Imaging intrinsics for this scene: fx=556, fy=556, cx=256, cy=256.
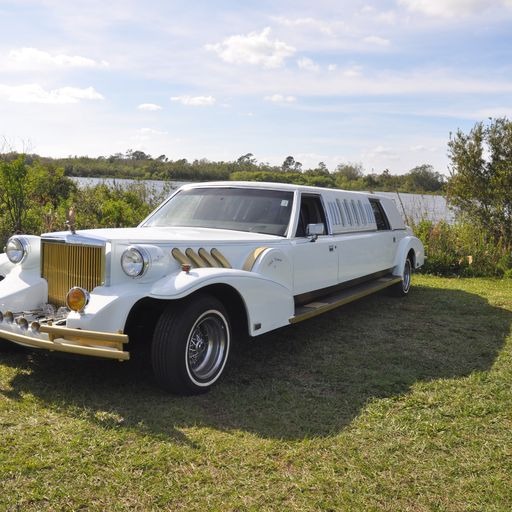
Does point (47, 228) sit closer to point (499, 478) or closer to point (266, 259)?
point (266, 259)

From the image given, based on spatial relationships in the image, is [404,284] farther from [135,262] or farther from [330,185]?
[135,262]

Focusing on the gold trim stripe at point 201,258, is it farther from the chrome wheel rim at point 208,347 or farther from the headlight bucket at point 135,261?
the chrome wheel rim at point 208,347

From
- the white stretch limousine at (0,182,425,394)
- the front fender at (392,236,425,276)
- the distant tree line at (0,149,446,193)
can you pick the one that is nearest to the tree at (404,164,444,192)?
the distant tree line at (0,149,446,193)

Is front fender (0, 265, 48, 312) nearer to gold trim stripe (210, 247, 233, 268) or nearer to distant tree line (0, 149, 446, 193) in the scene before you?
gold trim stripe (210, 247, 233, 268)

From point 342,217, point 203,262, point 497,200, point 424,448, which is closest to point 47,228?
point 342,217

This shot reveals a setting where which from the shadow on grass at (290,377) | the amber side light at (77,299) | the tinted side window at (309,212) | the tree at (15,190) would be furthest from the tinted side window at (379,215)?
the tree at (15,190)

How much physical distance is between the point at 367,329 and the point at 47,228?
6.82m

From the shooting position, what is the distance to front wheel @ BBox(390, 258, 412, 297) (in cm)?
884

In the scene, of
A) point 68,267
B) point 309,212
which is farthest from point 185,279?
point 309,212

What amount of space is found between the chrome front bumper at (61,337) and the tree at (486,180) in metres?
11.4

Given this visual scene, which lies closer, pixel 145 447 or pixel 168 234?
pixel 145 447

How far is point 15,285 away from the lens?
471 cm

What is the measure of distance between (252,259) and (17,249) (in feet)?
6.93

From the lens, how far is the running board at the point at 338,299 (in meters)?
5.57
